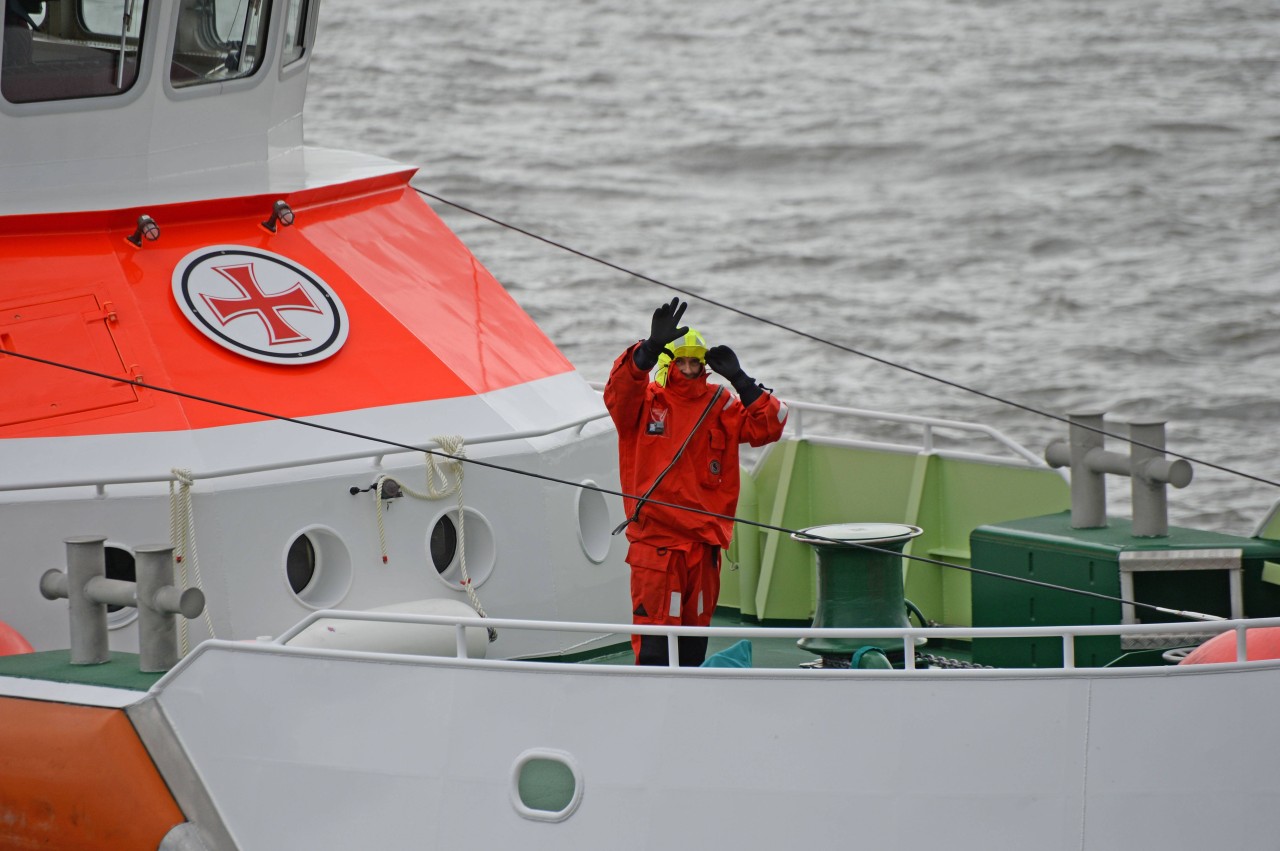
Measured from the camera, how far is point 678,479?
6.84 m

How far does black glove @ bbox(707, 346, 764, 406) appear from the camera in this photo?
6449 millimetres

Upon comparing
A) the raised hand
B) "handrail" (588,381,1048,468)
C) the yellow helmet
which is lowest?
"handrail" (588,381,1048,468)

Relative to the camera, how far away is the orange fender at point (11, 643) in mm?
6590

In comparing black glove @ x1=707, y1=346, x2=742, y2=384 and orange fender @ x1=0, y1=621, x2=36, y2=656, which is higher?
black glove @ x1=707, y1=346, x2=742, y2=384

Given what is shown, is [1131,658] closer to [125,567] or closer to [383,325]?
[383,325]

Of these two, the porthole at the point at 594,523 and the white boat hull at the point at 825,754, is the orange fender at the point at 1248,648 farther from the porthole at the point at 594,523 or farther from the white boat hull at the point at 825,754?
the porthole at the point at 594,523

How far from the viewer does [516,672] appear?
580 centimetres

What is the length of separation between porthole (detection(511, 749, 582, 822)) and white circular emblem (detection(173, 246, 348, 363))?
2.30 meters

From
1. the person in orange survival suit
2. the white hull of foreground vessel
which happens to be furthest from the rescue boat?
the person in orange survival suit

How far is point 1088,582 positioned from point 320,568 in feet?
10.7

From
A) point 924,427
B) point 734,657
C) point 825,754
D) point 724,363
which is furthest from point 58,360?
point 924,427

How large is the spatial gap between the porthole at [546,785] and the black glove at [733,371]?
5.13 ft

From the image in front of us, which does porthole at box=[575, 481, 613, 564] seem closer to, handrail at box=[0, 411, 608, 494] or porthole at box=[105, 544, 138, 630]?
handrail at box=[0, 411, 608, 494]

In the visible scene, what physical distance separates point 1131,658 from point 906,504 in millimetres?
2119
